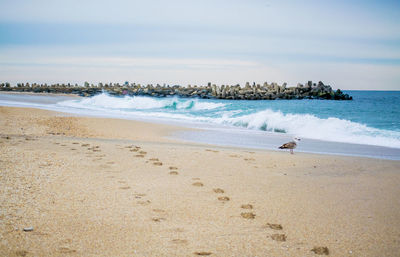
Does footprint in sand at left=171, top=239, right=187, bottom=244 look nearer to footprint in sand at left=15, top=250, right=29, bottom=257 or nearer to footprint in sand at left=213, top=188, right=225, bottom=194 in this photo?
footprint in sand at left=15, top=250, right=29, bottom=257

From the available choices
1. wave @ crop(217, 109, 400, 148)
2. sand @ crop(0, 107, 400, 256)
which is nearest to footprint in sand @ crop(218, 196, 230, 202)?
sand @ crop(0, 107, 400, 256)

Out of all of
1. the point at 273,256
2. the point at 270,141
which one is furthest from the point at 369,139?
the point at 273,256

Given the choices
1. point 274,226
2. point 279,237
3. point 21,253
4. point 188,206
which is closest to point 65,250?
point 21,253

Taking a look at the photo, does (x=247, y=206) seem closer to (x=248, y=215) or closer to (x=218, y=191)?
(x=248, y=215)

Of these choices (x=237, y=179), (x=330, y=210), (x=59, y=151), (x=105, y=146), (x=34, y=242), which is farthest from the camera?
(x=105, y=146)

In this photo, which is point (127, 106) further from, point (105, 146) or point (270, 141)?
point (105, 146)

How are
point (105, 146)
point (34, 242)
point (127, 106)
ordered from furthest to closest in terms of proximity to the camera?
1. point (127, 106)
2. point (105, 146)
3. point (34, 242)

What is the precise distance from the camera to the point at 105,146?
818cm

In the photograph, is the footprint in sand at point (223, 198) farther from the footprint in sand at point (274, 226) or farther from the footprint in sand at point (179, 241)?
the footprint in sand at point (179, 241)

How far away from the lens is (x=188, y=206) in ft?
14.0

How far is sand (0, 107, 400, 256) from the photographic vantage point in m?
3.23

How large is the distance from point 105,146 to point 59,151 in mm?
1293

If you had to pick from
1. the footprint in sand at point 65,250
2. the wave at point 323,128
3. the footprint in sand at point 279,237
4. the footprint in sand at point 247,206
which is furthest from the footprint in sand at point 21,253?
the wave at point 323,128

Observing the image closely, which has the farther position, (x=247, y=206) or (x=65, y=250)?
(x=247, y=206)
